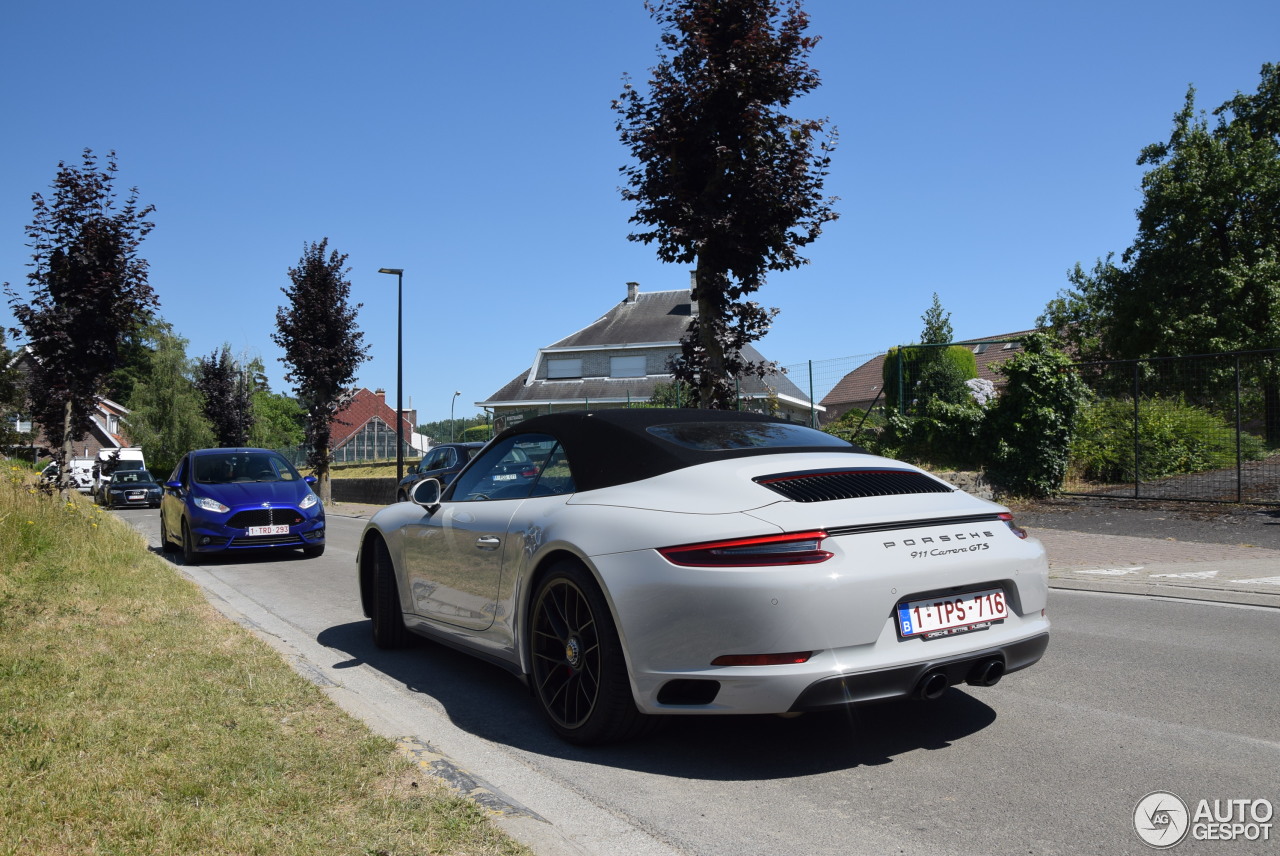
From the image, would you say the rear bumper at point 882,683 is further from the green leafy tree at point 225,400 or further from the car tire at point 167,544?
the green leafy tree at point 225,400

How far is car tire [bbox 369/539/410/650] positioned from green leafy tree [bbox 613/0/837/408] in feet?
27.0

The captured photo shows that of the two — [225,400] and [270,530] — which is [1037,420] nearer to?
[270,530]

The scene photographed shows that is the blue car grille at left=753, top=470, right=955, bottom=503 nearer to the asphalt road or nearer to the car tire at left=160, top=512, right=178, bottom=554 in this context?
the asphalt road

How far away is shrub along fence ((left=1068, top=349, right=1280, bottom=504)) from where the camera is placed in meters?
14.1

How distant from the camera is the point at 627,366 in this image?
5316cm

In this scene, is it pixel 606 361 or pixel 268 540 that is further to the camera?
pixel 606 361

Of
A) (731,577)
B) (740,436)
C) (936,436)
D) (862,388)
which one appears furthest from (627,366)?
(731,577)

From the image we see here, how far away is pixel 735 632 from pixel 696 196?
36.0 ft

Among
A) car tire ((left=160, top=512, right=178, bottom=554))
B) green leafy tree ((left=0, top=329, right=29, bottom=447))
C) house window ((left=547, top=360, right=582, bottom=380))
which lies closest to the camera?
car tire ((left=160, top=512, right=178, bottom=554))

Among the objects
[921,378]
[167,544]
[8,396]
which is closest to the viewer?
[167,544]

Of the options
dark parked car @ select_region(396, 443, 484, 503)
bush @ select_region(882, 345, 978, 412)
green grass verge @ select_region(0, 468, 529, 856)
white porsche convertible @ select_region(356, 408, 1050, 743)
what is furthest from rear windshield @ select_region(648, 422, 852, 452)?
dark parked car @ select_region(396, 443, 484, 503)

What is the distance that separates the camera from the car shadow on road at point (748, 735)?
4.00m

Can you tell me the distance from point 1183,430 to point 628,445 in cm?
1399

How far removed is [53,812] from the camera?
322 centimetres
